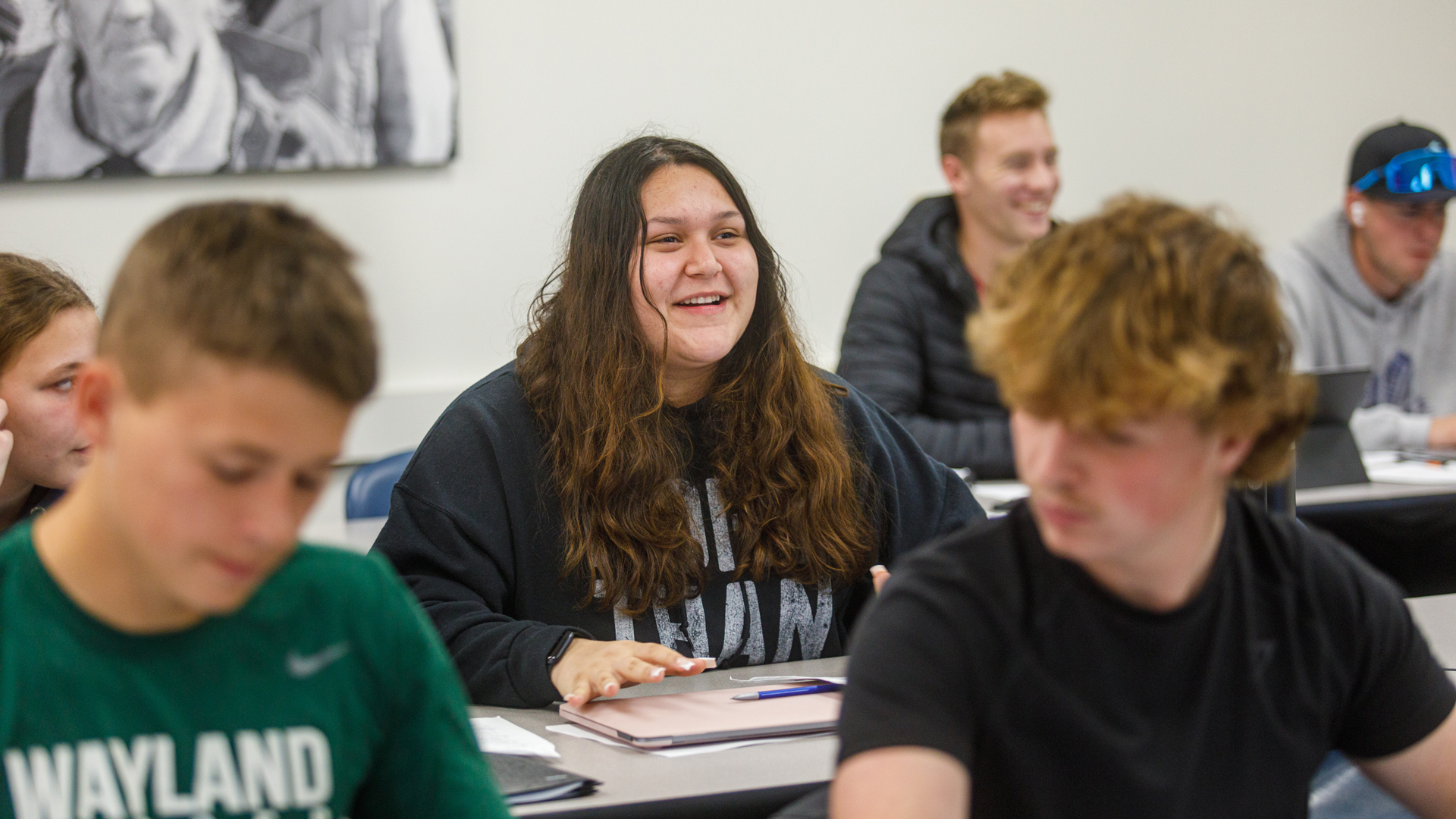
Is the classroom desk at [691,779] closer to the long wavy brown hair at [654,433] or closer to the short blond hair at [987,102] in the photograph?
the long wavy brown hair at [654,433]

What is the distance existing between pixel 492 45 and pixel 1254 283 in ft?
9.58

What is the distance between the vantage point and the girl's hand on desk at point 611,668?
1.45 m

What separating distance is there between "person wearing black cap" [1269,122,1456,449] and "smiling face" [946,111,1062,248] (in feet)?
2.26

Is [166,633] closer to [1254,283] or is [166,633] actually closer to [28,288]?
[1254,283]

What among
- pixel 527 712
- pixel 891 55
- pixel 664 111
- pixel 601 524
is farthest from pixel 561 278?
pixel 891 55

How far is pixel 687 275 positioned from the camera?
1.85 metres

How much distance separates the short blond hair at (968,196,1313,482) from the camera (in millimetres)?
865

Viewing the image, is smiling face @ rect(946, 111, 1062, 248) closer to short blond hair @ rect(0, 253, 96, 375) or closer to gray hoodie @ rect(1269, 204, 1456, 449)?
gray hoodie @ rect(1269, 204, 1456, 449)

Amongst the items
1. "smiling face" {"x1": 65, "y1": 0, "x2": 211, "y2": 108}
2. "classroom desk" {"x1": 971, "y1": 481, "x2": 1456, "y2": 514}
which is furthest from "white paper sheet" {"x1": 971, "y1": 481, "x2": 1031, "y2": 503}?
"smiling face" {"x1": 65, "y1": 0, "x2": 211, "y2": 108}

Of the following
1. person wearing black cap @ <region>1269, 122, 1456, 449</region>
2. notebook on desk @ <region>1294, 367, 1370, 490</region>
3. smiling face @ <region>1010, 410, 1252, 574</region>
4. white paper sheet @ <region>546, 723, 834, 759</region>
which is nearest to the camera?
smiling face @ <region>1010, 410, 1252, 574</region>

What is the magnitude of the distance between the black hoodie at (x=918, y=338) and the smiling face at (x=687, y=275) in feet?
4.10

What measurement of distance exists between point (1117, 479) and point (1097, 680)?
17 centimetres

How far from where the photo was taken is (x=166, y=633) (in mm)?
865

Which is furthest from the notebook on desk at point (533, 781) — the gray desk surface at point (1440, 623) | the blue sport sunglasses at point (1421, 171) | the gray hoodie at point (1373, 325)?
the blue sport sunglasses at point (1421, 171)
